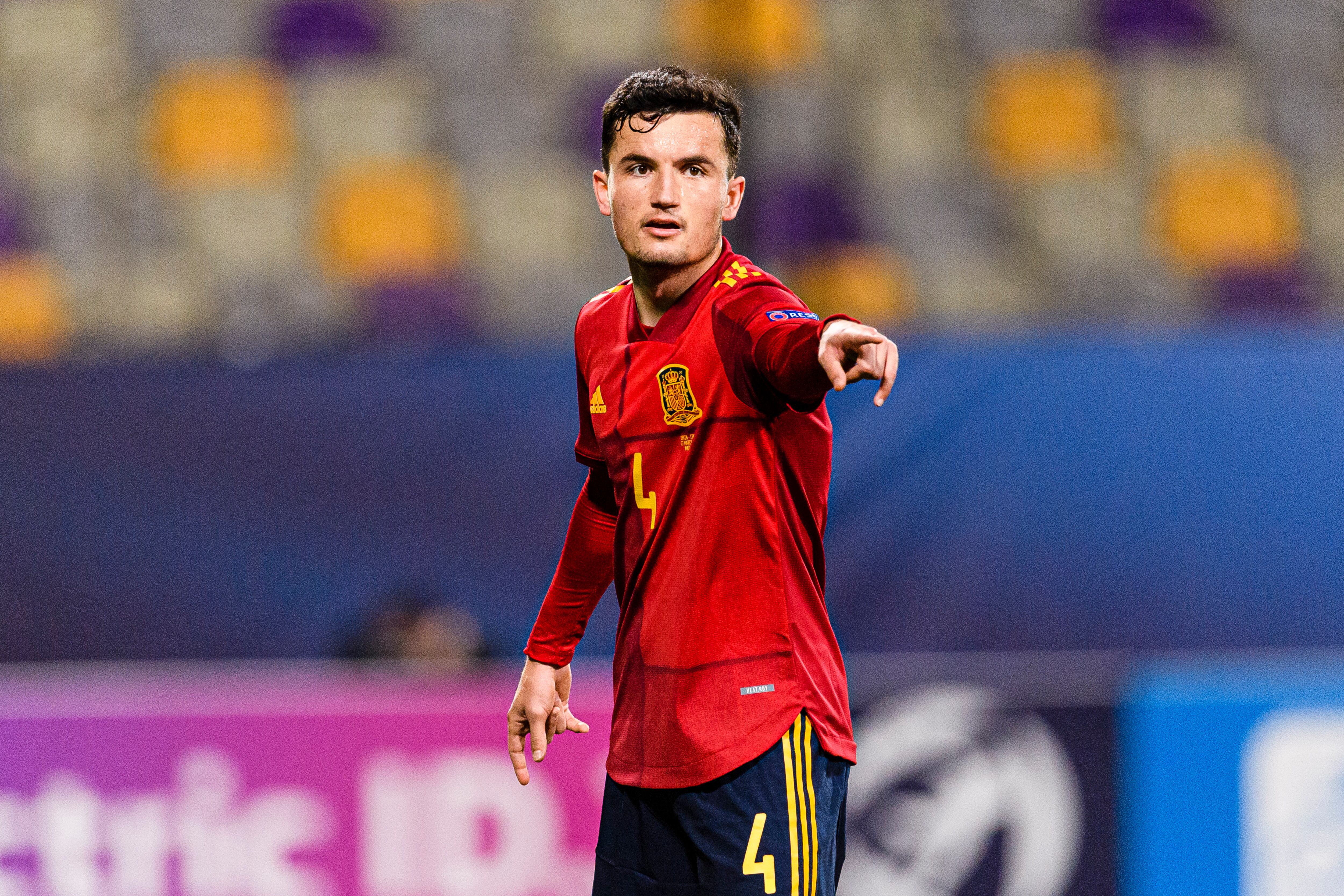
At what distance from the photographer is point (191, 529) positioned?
5.40 m

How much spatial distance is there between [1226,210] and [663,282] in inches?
239

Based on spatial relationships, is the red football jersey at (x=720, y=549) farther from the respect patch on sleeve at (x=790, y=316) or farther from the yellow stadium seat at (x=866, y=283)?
the yellow stadium seat at (x=866, y=283)

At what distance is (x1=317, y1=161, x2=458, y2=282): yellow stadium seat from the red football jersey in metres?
5.09

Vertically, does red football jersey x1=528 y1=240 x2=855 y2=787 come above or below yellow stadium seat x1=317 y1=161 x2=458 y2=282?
below

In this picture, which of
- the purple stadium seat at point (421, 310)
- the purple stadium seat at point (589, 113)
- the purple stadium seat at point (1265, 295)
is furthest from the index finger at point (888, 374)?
the purple stadium seat at point (589, 113)

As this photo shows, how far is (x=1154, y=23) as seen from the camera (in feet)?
26.4

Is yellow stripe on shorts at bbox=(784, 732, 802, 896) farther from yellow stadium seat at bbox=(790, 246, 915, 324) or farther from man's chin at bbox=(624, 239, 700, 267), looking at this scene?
yellow stadium seat at bbox=(790, 246, 915, 324)

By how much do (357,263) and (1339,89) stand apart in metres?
4.87

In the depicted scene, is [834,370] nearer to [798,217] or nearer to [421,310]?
[798,217]

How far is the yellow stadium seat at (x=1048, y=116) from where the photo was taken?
7.66 meters

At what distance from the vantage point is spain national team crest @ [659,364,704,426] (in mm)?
2195

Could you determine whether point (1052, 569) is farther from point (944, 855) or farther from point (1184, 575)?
point (944, 855)

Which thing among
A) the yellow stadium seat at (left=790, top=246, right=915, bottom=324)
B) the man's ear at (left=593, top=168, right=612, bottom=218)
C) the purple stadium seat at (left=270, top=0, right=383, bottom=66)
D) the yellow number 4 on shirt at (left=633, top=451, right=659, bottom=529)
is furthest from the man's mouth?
the purple stadium seat at (left=270, top=0, right=383, bottom=66)

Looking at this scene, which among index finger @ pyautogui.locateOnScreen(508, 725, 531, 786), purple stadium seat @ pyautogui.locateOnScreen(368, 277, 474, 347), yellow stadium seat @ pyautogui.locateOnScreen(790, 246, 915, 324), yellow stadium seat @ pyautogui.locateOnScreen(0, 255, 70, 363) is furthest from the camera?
yellow stadium seat @ pyautogui.locateOnScreen(0, 255, 70, 363)
